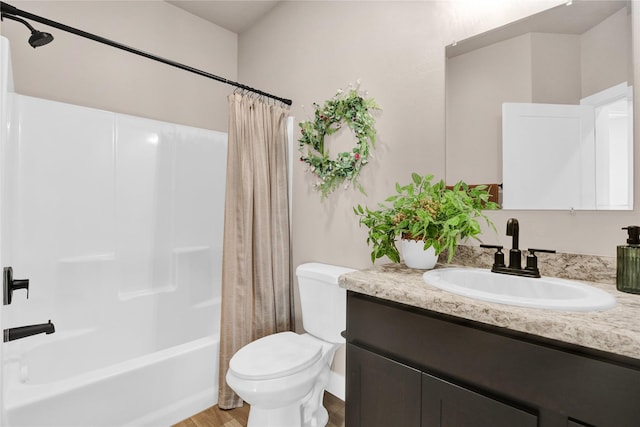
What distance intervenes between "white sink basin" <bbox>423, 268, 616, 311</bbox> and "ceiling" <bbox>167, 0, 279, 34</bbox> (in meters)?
2.32

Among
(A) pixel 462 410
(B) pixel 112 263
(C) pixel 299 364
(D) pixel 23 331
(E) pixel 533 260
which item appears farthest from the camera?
(B) pixel 112 263

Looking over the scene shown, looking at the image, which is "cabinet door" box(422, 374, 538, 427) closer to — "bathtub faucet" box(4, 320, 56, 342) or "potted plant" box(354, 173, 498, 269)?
"potted plant" box(354, 173, 498, 269)

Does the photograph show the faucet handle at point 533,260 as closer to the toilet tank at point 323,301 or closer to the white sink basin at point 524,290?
the white sink basin at point 524,290

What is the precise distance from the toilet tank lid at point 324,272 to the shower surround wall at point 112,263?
66 centimetres

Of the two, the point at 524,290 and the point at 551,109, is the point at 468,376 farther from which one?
the point at 551,109

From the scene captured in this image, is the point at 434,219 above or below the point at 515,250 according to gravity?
above

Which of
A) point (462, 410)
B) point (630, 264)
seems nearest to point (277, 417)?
point (462, 410)

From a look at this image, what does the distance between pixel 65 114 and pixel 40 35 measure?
76 cm

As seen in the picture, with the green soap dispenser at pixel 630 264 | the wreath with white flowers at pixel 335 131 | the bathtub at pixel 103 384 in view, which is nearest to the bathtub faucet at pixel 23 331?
the bathtub at pixel 103 384

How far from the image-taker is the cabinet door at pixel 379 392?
2.99ft

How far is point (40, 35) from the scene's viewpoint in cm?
126

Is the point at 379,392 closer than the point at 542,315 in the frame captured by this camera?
No

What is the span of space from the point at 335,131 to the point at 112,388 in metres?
1.74

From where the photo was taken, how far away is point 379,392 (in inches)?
38.9
